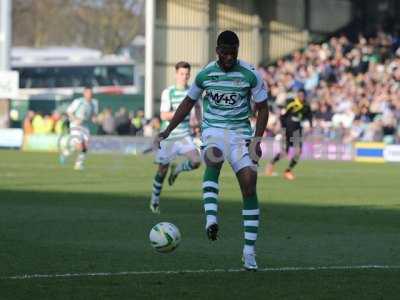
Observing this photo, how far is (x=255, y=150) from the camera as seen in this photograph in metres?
12.0

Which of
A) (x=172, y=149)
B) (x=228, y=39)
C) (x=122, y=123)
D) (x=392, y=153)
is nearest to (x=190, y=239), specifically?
(x=228, y=39)

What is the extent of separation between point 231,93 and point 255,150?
60 cm

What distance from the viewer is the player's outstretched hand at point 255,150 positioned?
471 inches

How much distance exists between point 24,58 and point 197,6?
2132 centimetres

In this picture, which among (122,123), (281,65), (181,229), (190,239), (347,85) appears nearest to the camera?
(190,239)

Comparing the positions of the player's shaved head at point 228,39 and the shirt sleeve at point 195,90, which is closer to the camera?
the player's shaved head at point 228,39

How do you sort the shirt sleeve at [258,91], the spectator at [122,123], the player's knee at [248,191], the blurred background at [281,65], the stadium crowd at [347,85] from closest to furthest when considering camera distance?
the player's knee at [248,191], the shirt sleeve at [258,91], the stadium crowd at [347,85], the blurred background at [281,65], the spectator at [122,123]

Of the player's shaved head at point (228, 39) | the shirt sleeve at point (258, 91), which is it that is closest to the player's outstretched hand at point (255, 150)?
the shirt sleeve at point (258, 91)

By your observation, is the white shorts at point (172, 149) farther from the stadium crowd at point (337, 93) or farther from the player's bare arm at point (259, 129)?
the stadium crowd at point (337, 93)

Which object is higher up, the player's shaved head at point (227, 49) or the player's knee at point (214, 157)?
the player's shaved head at point (227, 49)

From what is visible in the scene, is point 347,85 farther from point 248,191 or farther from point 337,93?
point 248,191

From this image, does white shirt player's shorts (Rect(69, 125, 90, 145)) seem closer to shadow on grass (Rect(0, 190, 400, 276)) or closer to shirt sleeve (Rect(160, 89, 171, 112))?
shadow on grass (Rect(0, 190, 400, 276))

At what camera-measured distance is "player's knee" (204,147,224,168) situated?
1211cm

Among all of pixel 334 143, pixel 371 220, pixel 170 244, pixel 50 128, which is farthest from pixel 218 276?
pixel 50 128
